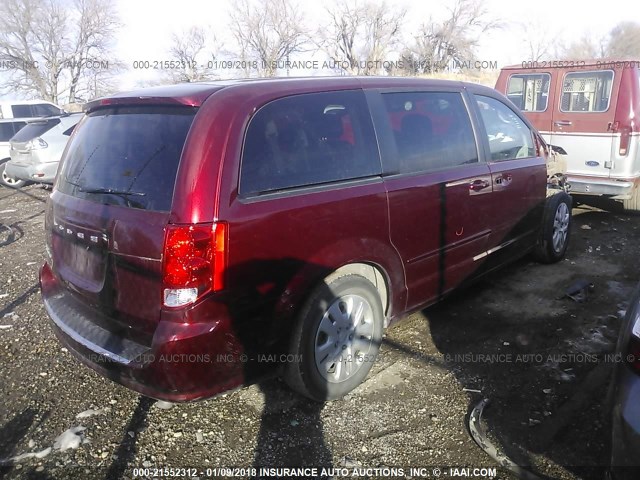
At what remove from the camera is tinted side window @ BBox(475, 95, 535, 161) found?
13.7 ft

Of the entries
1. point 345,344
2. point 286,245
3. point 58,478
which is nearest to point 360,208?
point 286,245

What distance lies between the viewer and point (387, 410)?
2988mm

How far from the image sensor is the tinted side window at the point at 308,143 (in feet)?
8.49

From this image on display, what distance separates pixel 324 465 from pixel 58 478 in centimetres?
129

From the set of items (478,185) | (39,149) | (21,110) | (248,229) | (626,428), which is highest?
(21,110)

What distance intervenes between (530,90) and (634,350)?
6818 mm

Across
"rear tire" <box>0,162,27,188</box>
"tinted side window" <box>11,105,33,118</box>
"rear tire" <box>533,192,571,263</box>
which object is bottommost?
"rear tire" <box>0,162,27,188</box>

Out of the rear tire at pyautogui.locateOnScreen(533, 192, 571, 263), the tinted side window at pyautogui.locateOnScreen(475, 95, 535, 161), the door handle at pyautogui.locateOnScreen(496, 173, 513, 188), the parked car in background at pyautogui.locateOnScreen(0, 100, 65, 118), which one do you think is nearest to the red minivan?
the door handle at pyautogui.locateOnScreen(496, 173, 513, 188)

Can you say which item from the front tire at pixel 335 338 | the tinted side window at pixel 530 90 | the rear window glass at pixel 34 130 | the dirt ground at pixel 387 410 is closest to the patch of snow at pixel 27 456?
the dirt ground at pixel 387 410

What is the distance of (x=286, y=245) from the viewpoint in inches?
103

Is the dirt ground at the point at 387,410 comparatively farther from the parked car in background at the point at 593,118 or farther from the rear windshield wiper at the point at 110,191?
the parked car in background at the point at 593,118

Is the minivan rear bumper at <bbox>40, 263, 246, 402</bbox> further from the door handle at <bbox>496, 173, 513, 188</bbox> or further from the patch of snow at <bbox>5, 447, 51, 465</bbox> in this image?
the door handle at <bbox>496, 173, 513, 188</bbox>

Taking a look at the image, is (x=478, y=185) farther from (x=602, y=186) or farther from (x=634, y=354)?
(x=602, y=186)

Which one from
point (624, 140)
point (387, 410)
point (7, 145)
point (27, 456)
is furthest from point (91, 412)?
point (7, 145)
